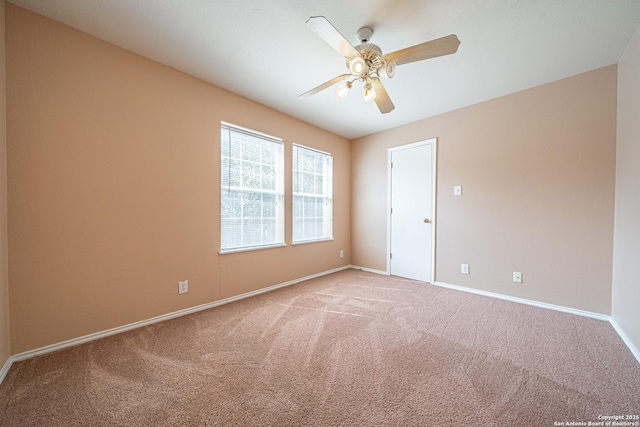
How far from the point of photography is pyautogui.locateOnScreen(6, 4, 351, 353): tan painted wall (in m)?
1.69

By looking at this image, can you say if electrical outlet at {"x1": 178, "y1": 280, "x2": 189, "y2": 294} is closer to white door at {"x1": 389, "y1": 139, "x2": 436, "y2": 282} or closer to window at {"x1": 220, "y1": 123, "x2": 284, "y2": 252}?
window at {"x1": 220, "y1": 123, "x2": 284, "y2": 252}

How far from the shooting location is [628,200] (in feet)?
6.56

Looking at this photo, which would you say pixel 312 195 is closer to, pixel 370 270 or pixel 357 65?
pixel 370 270

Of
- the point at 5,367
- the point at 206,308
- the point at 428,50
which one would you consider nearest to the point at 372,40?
the point at 428,50

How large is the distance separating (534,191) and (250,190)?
3.35 m

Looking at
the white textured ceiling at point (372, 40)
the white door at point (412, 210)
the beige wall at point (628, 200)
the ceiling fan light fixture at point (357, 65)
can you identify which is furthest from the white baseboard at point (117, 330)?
the beige wall at point (628, 200)

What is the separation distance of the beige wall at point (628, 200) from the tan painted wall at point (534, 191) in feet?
0.44

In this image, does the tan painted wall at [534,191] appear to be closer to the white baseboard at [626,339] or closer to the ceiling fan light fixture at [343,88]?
the white baseboard at [626,339]

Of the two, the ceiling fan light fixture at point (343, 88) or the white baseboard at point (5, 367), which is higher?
the ceiling fan light fixture at point (343, 88)

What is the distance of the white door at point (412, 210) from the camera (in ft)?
11.7

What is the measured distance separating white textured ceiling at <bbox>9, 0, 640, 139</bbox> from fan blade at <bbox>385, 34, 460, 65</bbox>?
35cm

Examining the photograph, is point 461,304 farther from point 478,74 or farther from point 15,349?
point 15,349

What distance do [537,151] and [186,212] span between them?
12.9 feet

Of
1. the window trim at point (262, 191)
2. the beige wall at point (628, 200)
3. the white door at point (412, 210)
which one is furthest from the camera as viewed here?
the white door at point (412, 210)
